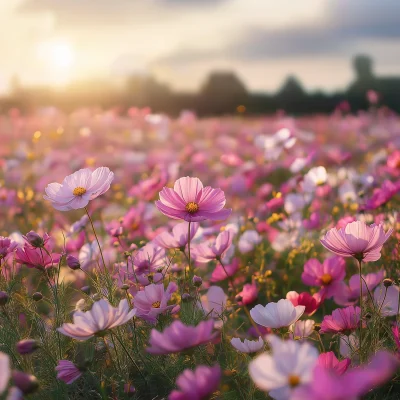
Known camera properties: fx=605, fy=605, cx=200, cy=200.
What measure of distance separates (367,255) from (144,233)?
4.03 feet

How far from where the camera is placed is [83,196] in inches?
52.0

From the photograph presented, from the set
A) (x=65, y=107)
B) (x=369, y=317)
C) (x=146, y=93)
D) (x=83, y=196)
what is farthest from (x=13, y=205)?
(x=146, y=93)

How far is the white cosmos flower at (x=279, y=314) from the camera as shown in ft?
3.65

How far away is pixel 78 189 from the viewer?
134 cm

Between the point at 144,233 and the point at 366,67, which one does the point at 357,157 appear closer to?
the point at 144,233

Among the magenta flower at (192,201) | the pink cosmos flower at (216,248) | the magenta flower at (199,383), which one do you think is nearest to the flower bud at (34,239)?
the magenta flower at (192,201)

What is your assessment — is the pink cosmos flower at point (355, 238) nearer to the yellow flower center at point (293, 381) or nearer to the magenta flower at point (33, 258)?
the yellow flower center at point (293, 381)

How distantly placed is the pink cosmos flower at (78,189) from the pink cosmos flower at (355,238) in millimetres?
→ 485

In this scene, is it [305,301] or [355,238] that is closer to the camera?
[355,238]

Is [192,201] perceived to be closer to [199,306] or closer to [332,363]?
[199,306]

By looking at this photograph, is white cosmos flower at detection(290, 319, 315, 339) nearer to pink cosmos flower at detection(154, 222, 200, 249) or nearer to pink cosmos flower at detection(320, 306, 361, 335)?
pink cosmos flower at detection(320, 306, 361, 335)

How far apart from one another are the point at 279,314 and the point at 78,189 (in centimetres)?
53

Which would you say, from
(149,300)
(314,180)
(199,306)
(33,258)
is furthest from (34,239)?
(314,180)

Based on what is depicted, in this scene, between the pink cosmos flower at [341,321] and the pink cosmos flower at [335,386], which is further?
the pink cosmos flower at [341,321]
